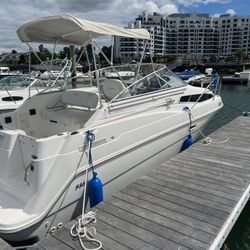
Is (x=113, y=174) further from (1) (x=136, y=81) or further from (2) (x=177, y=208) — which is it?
(1) (x=136, y=81)

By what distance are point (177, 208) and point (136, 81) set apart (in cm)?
255

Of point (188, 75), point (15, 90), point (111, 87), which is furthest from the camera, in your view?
point (188, 75)

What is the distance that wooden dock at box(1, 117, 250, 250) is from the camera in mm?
3023

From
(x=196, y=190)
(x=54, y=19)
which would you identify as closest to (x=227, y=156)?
(x=196, y=190)

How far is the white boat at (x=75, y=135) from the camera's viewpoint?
11.0 feet

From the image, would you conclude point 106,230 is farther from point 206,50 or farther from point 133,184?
point 206,50

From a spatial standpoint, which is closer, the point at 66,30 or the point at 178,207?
the point at 178,207

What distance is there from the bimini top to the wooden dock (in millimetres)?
2406

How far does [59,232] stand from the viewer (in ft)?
10.5

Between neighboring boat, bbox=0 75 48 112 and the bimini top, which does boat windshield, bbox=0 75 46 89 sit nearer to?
neighboring boat, bbox=0 75 48 112

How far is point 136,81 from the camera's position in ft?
17.3

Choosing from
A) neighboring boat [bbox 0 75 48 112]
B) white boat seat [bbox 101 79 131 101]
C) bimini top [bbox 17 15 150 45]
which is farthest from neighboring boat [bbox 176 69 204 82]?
bimini top [bbox 17 15 150 45]

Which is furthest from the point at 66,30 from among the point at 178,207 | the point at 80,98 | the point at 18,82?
the point at 18,82

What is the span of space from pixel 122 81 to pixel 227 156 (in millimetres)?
2540
